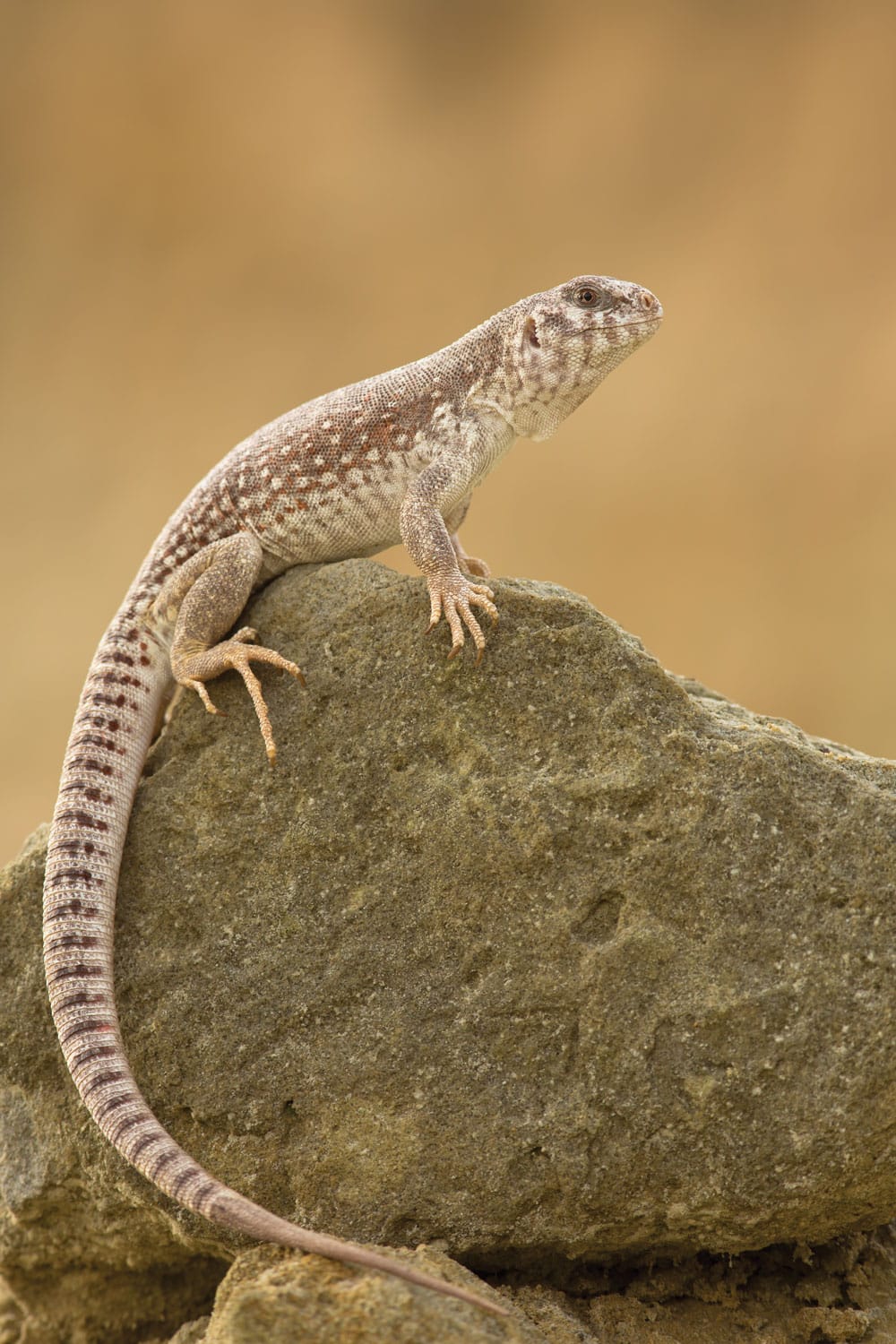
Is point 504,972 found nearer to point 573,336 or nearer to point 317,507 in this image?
point 317,507

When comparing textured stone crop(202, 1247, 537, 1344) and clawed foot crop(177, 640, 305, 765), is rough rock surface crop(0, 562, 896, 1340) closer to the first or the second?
clawed foot crop(177, 640, 305, 765)

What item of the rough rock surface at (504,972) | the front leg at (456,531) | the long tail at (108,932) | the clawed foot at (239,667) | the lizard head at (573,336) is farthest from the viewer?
the front leg at (456,531)

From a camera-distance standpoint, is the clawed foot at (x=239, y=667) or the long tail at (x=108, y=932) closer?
the long tail at (x=108, y=932)

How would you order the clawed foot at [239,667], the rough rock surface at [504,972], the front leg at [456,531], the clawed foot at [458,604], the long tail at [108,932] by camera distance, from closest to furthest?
1. the long tail at [108,932]
2. the rough rock surface at [504,972]
3. the clawed foot at [458,604]
4. the clawed foot at [239,667]
5. the front leg at [456,531]

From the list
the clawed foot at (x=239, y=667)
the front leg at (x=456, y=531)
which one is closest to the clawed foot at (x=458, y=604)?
the clawed foot at (x=239, y=667)

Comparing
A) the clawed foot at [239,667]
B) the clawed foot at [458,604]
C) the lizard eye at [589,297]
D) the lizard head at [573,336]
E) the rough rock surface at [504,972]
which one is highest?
the lizard eye at [589,297]

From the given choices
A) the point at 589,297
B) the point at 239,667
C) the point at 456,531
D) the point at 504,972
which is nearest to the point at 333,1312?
the point at 504,972

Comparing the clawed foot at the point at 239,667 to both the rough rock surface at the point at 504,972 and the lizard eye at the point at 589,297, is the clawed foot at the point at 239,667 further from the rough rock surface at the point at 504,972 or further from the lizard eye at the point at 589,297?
the lizard eye at the point at 589,297

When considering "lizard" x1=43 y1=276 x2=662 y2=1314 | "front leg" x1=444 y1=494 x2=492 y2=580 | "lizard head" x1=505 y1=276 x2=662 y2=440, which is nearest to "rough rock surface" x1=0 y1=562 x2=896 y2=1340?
"lizard" x1=43 y1=276 x2=662 y2=1314
